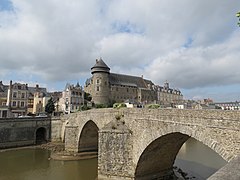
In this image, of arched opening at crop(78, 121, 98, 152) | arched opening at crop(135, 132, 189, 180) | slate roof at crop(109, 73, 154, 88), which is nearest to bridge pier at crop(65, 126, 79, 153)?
arched opening at crop(78, 121, 98, 152)

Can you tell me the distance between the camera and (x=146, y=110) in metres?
13.3

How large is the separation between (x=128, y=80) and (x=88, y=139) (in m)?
42.3

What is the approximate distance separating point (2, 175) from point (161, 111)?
46.6ft

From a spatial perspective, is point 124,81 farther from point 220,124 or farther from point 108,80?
point 220,124

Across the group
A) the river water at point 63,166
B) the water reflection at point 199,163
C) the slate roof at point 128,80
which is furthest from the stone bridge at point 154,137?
the slate roof at point 128,80

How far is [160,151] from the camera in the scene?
44.8 feet

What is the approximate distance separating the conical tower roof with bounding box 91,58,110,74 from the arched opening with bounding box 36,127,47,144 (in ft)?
80.1

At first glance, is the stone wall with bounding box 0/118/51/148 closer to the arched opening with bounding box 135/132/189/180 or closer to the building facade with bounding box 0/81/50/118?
the building facade with bounding box 0/81/50/118

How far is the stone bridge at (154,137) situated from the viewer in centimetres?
852

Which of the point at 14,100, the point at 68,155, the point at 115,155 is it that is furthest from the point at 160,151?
the point at 14,100

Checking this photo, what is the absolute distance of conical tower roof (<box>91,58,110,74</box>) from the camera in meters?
54.8

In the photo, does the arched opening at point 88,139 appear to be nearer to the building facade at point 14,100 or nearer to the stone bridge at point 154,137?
the stone bridge at point 154,137

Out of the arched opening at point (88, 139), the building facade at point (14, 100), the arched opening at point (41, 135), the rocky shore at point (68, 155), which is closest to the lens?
the rocky shore at point (68, 155)

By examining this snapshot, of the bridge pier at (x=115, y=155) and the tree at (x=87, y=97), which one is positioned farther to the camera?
the tree at (x=87, y=97)
